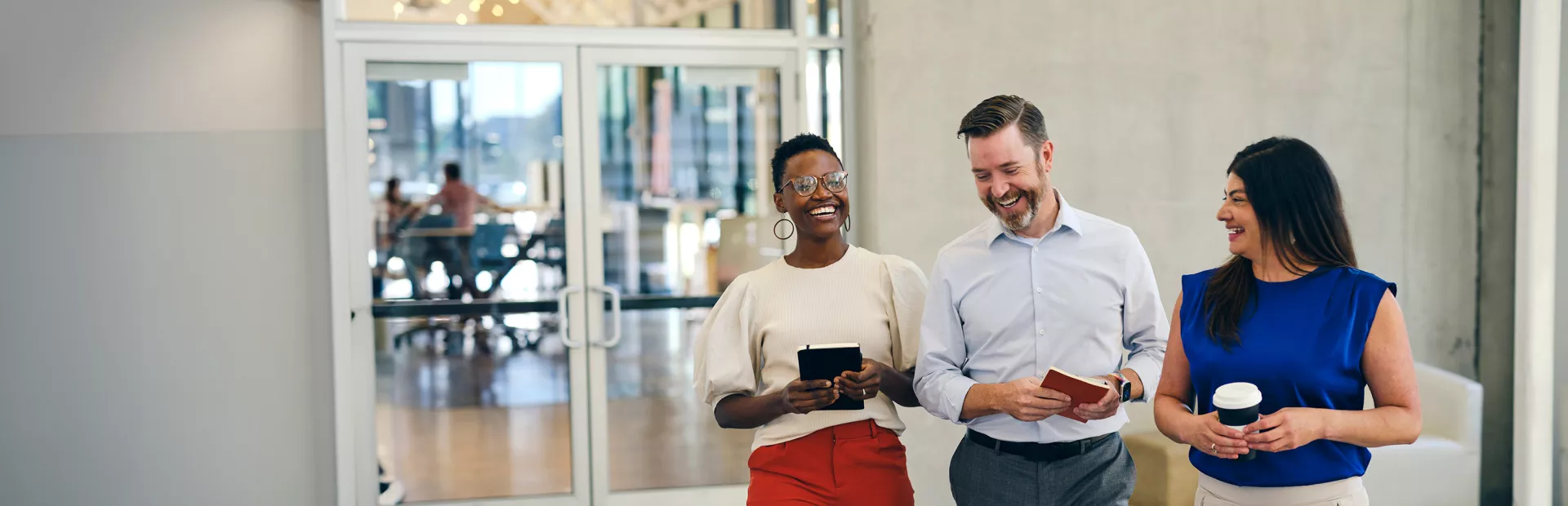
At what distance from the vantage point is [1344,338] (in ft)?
6.21

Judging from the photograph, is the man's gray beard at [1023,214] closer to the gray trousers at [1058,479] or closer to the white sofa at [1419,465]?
the gray trousers at [1058,479]

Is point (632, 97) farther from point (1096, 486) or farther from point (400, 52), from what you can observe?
point (1096, 486)

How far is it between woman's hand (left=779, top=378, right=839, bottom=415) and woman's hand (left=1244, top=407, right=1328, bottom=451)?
2.63 feet

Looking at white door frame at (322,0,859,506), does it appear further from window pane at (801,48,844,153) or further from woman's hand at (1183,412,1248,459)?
woman's hand at (1183,412,1248,459)

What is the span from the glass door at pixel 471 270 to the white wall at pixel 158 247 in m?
0.28

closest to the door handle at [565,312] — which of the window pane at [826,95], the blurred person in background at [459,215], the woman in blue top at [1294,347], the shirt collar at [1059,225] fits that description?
the blurred person in background at [459,215]

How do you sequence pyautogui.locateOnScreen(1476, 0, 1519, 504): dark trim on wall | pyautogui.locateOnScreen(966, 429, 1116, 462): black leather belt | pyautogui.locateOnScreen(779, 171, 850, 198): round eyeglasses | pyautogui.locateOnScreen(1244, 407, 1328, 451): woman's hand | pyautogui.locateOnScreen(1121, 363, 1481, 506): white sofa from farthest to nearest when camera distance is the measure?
pyautogui.locateOnScreen(1476, 0, 1519, 504): dark trim on wall < pyautogui.locateOnScreen(1121, 363, 1481, 506): white sofa < pyautogui.locateOnScreen(779, 171, 850, 198): round eyeglasses < pyautogui.locateOnScreen(966, 429, 1116, 462): black leather belt < pyautogui.locateOnScreen(1244, 407, 1328, 451): woman's hand

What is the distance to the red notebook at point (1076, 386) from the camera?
1.94 metres

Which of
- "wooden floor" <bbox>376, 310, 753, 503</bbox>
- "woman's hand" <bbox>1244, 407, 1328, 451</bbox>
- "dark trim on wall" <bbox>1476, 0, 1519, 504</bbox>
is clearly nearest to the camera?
"woman's hand" <bbox>1244, 407, 1328, 451</bbox>

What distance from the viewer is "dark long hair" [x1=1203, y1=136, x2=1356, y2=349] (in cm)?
195

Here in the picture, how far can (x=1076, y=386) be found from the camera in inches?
76.9

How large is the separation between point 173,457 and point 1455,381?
536cm

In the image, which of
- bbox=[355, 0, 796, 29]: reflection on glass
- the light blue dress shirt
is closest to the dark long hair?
the light blue dress shirt

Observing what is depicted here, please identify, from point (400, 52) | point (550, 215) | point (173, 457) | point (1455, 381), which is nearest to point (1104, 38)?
point (1455, 381)
